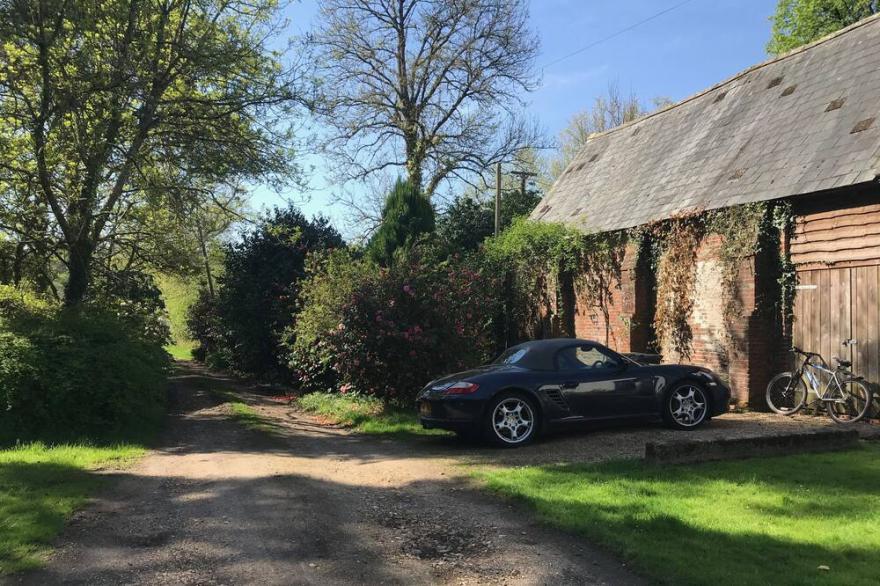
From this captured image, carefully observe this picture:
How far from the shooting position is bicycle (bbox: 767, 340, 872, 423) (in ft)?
33.7

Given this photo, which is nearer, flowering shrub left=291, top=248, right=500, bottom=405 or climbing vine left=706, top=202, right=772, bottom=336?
climbing vine left=706, top=202, right=772, bottom=336

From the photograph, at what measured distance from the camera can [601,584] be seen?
415cm

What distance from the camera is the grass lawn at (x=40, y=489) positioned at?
4.90 metres

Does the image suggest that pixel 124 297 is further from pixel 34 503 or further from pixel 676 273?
pixel 676 273

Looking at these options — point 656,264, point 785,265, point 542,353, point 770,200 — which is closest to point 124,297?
point 542,353

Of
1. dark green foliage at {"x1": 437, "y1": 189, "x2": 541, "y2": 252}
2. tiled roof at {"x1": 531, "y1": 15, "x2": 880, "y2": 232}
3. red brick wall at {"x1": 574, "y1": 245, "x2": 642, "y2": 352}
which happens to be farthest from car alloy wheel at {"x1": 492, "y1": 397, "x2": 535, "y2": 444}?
dark green foliage at {"x1": 437, "y1": 189, "x2": 541, "y2": 252}

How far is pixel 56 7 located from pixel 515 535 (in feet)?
36.9

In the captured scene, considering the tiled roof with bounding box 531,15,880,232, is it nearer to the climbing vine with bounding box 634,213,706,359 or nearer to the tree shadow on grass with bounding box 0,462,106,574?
the climbing vine with bounding box 634,213,706,359

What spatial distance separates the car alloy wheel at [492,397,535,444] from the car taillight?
15.6 inches

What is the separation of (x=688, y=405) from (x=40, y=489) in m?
8.01

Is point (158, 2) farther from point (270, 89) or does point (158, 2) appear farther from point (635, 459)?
point (635, 459)

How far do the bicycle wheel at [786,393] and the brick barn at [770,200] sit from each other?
51 cm

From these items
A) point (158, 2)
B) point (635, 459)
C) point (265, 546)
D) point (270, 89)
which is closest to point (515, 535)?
Result: point (265, 546)

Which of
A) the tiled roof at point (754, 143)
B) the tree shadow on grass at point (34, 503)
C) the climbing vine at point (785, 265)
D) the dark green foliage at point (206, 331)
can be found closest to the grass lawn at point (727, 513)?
the tree shadow on grass at point (34, 503)
